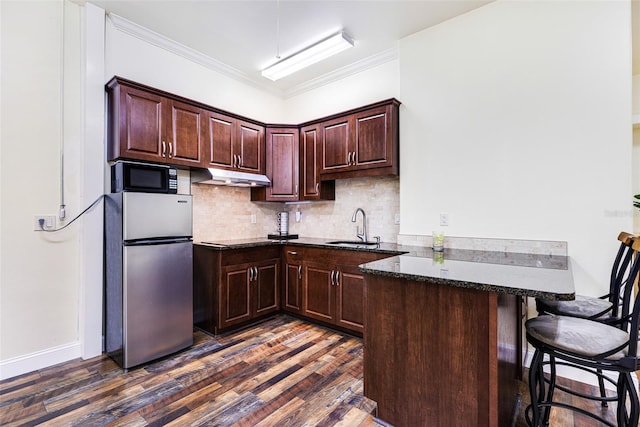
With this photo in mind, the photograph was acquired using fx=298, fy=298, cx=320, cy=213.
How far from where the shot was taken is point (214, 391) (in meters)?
2.11

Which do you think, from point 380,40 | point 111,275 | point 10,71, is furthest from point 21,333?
point 380,40

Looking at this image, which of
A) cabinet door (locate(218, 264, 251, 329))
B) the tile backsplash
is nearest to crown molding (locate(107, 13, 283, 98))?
the tile backsplash

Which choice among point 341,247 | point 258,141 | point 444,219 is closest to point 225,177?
point 258,141

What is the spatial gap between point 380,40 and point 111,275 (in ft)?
11.4

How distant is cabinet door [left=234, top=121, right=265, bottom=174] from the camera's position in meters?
3.52

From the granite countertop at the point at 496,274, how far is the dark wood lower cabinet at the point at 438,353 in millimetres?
73

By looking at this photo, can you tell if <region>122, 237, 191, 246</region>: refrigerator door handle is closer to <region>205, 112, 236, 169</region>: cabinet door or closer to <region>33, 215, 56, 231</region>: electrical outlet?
<region>33, 215, 56, 231</region>: electrical outlet

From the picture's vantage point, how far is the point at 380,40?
319cm

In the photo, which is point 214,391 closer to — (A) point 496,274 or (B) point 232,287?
(B) point 232,287

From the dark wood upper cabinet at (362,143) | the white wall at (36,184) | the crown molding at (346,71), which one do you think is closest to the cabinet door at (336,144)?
the dark wood upper cabinet at (362,143)

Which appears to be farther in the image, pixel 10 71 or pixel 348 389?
pixel 10 71

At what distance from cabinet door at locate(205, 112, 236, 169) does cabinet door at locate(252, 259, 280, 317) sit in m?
1.23

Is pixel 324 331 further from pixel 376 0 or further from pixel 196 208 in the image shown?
pixel 376 0

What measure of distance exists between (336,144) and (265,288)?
6.09 feet
